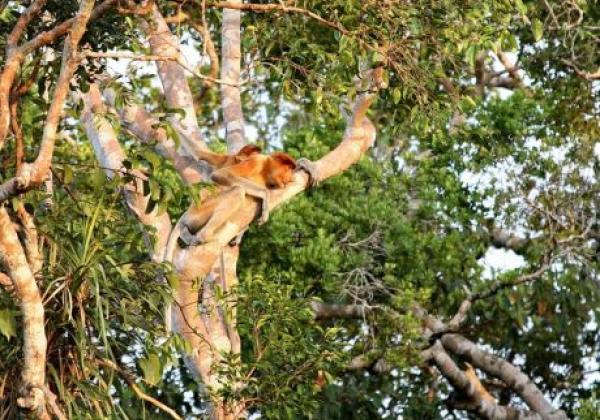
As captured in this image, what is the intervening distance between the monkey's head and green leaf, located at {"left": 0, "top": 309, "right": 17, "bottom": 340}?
2.50m

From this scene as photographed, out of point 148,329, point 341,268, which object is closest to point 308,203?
point 341,268

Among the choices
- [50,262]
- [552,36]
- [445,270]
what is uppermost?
[552,36]

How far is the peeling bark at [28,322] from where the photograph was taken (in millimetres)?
5922

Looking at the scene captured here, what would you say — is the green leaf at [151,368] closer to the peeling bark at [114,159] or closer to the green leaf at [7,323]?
the green leaf at [7,323]

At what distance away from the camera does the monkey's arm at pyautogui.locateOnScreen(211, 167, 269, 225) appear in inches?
334

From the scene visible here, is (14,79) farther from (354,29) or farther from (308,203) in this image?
(308,203)

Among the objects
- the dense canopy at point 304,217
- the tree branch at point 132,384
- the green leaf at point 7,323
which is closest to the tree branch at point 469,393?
the dense canopy at point 304,217

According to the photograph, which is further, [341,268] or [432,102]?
[341,268]

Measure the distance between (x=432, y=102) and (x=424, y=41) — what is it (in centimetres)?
46

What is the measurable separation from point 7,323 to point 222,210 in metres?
2.53

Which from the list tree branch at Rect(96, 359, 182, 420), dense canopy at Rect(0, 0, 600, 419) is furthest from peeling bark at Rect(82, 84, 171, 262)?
tree branch at Rect(96, 359, 182, 420)

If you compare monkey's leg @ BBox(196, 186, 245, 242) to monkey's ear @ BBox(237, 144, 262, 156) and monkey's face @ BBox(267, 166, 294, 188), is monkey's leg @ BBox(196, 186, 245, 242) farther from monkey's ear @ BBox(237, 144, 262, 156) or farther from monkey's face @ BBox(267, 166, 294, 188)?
monkey's ear @ BBox(237, 144, 262, 156)

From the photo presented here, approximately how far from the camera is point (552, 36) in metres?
13.6

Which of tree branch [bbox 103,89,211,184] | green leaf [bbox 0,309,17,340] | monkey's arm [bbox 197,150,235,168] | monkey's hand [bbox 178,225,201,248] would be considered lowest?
green leaf [bbox 0,309,17,340]
